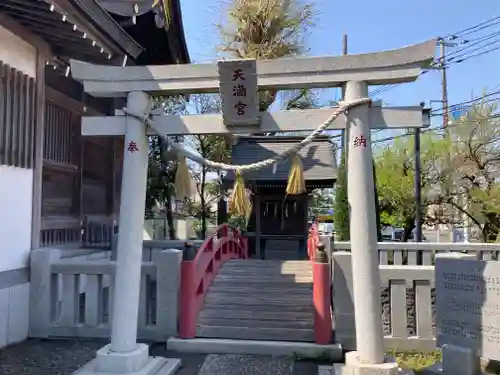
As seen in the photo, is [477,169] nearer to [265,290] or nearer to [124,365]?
[265,290]

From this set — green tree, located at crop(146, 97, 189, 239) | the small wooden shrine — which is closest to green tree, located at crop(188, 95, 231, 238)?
green tree, located at crop(146, 97, 189, 239)

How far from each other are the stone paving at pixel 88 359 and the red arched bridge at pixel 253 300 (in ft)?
1.76

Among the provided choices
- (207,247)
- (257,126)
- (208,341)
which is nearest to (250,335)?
(208,341)

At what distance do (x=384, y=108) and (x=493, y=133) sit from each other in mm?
13529

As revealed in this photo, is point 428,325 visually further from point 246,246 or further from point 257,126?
point 246,246

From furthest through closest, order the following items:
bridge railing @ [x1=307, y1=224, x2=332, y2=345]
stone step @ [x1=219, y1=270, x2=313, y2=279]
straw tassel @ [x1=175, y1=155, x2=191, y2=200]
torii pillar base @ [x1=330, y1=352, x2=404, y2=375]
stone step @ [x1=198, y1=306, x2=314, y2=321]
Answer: stone step @ [x1=219, y1=270, x2=313, y2=279] → stone step @ [x1=198, y1=306, x2=314, y2=321] → bridge railing @ [x1=307, y1=224, x2=332, y2=345] → straw tassel @ [x1=175, y1=155, x2=191, y2=200] → torii pillar base @ [x1=330, y1=352, x2=404, y2=375]

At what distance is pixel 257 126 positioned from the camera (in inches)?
186

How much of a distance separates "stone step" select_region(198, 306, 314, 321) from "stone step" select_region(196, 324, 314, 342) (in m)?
0.34

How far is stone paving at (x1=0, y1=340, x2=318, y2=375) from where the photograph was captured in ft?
16.6

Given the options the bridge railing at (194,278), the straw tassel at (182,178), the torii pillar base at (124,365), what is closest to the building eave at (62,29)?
the straw tassel at (182,178)

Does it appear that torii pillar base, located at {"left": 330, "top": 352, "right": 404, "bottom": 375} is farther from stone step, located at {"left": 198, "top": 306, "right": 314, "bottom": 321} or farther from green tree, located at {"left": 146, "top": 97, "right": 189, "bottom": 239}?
green tree, located at {"left": 146, "top": 97, "right": 189, "bottom": 239}

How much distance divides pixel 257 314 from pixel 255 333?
56 centimetres

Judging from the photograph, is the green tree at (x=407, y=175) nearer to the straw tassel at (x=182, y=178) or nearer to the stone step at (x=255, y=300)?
the stone step at (x=255, y=300)

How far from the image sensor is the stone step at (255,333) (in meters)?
6.11
